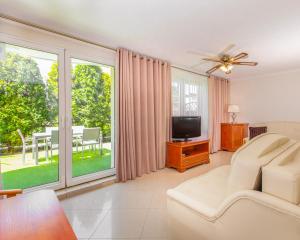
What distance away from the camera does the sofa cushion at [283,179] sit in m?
0.91

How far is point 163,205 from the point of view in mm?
2377

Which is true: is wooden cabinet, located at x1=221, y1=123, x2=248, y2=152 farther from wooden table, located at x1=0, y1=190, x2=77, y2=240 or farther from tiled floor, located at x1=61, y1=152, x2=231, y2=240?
wooden table, located at x1=0, y1=190, x2=77, y2=240

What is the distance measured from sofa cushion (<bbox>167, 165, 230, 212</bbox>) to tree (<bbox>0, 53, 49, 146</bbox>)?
224 centimetres

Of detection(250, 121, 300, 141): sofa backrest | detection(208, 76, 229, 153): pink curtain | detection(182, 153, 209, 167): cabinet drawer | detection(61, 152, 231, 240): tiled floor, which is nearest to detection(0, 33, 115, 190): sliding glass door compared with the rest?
detection(61, 152, 231, 240): tiled floor

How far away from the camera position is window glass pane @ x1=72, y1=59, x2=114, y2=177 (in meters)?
2.99

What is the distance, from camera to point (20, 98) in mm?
2473

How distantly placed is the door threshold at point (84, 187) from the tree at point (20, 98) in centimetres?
94

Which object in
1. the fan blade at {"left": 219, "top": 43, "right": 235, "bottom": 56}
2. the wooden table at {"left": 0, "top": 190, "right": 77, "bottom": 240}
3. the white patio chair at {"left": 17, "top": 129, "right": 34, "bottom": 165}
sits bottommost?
the wooden table at {"left": 0, "top": 190, "right": 77, "bottom": 240}

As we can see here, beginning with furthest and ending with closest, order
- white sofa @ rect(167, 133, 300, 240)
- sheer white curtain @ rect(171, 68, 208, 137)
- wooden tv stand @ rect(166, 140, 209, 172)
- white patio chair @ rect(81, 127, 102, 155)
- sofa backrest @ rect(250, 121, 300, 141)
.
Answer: sofa backrest @ rect(250, 121, 300, 141), sheer white curtain @ rect(171, 68, 208, 137), wooden tv stand @ rect(166, 140, 209, 172), white patio chair @ rect(81, 127, 102, 155), white sofa @ rect(167, 133, 300, 240)

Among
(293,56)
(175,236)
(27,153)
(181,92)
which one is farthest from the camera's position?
(181,92)

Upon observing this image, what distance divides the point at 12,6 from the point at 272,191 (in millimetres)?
2913

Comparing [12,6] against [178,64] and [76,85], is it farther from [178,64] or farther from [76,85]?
[178,64]

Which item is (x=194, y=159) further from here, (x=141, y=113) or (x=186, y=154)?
(x=141, y=113)

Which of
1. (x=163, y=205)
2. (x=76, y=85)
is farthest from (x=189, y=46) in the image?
(x=163, y=205)
